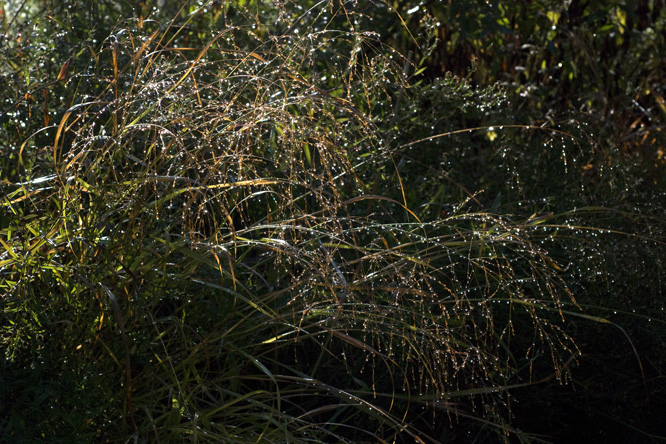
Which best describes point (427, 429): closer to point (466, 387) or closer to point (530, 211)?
point (466, 387)

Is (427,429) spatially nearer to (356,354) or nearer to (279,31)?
(356,354)

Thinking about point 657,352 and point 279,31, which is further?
point 279,31

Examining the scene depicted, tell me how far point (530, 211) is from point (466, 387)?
712 mm

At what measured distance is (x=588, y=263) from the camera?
7.09 ft

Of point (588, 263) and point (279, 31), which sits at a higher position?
point (279, 31)

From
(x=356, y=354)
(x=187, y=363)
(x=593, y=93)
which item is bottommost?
(x=593, y=93)

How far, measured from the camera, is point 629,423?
2.11 meters

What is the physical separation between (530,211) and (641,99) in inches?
86.2

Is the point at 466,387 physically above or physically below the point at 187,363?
below

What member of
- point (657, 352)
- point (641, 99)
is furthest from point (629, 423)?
point (641, 99)

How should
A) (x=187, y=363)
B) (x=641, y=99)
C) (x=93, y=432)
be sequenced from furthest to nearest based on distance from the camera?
(x=641, y=99) < (x=187, y=363) < (x=93, y=432)

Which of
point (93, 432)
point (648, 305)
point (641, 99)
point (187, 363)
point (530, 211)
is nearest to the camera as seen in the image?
point (93, 432)

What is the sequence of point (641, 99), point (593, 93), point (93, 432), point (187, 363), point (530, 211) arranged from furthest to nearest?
point (641, 99)
point (593, 93)
point (530, 211)
point (187, 363)
point (93, 432)

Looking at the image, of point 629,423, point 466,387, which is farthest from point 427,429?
point 629,423
